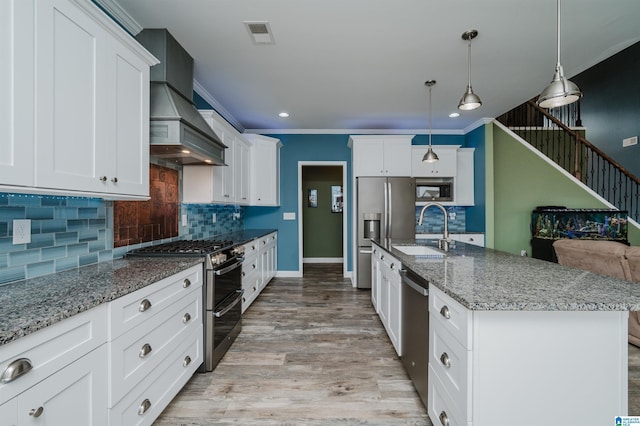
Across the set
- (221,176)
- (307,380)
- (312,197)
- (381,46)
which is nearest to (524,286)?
(307,380)

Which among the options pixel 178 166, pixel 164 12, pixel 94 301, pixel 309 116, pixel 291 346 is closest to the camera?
pixel 94 301

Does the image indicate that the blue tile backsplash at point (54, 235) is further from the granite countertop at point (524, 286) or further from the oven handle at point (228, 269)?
the granite countertop at point (524, 286)

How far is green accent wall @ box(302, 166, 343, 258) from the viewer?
6977 millimetres

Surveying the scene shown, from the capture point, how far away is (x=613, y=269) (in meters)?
2.45

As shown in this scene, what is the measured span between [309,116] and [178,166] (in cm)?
222

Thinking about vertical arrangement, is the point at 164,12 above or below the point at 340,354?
above

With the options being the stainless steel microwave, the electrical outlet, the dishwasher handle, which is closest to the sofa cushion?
the dishwasher handle

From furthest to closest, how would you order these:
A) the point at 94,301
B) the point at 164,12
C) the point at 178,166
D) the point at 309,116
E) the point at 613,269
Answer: the point at 309,116, the point at 178,166, the point at 613,269, the point at 164,12, the point at 94,301

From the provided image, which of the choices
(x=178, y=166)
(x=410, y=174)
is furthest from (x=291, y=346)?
(x=410, y=174)

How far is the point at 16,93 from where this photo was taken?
115 centimetres

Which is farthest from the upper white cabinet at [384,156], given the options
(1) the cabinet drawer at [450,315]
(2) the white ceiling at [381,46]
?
(1) the cabinet drawer at [450,315]

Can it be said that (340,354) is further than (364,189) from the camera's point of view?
No

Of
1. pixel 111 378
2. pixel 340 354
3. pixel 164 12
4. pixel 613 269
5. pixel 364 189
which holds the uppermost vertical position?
pixel 164 12

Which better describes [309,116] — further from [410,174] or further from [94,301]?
[94,301]
